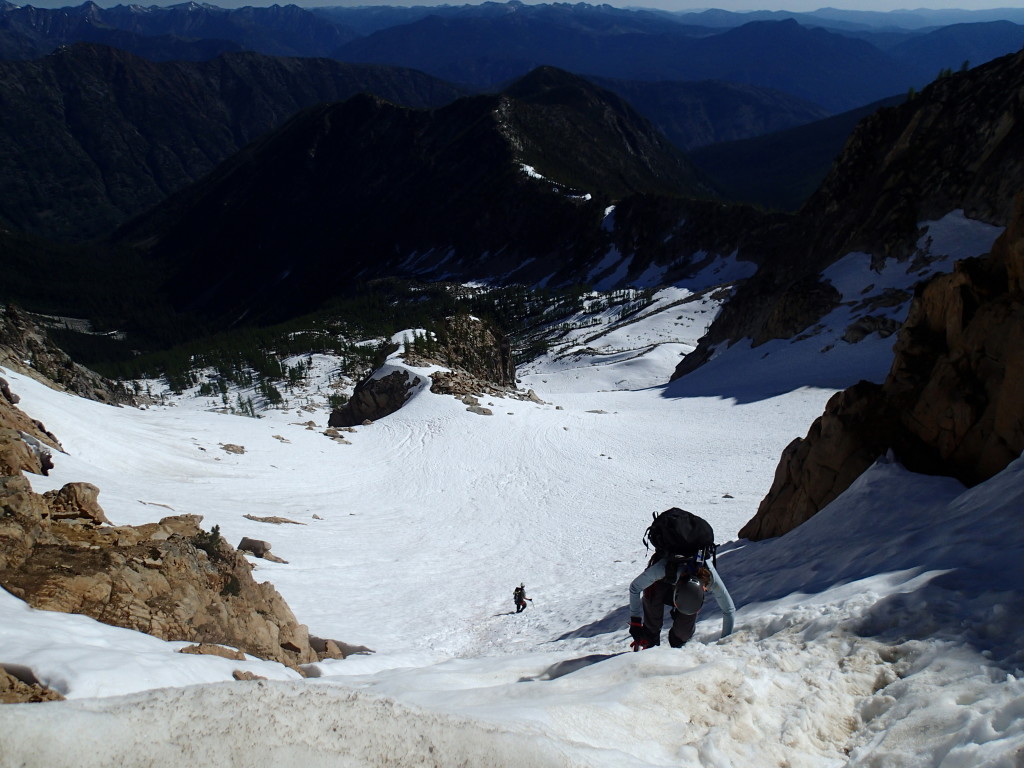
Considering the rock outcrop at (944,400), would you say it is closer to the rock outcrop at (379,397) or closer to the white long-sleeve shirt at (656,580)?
the white long-sleeve shirt at (656,580)

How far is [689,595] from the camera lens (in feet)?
20.1

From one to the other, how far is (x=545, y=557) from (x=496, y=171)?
13637 cm

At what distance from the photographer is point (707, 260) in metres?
91.8

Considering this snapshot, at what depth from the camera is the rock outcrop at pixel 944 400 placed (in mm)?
9086

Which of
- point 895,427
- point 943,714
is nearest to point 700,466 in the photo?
point 895,427

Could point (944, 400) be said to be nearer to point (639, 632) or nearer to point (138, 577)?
point (639, 632)

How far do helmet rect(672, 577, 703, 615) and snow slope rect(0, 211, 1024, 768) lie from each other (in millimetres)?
387

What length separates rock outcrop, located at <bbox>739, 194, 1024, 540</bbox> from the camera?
9086mm

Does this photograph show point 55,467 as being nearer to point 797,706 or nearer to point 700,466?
point 797,706

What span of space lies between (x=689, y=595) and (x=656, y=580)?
37 centimetres

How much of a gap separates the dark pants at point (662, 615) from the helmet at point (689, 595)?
0.26 meters

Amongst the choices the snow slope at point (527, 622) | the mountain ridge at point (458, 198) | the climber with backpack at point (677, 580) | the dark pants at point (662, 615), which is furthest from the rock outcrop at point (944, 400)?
the mountain ridge at point (458, 198)

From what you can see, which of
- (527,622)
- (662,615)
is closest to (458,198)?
(527,622)

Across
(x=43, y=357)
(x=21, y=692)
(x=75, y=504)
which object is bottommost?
(x=21, y=692)
